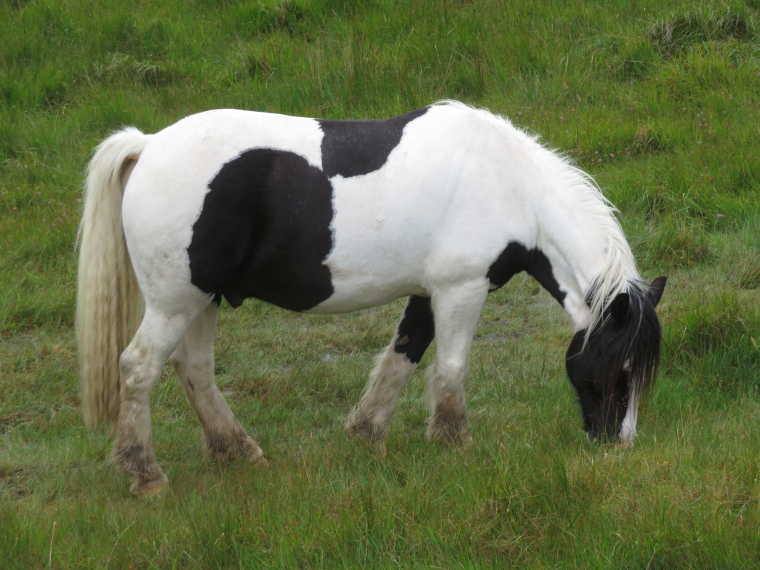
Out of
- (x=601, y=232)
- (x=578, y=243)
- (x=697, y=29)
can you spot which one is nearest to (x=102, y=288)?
(x=578, y=243)

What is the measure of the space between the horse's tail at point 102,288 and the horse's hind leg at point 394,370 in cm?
118

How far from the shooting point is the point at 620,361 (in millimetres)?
3619

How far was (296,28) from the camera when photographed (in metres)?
9.09

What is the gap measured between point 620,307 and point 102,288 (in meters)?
2.26

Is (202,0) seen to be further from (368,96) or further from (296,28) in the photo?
(368,96)

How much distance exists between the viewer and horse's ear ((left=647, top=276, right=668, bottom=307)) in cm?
371

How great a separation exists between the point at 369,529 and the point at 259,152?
1.63m

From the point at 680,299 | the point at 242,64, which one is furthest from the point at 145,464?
the point at 242,64

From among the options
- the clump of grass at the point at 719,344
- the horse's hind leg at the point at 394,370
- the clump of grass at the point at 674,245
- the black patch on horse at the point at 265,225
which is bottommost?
the clump of grass at the point at 674,245

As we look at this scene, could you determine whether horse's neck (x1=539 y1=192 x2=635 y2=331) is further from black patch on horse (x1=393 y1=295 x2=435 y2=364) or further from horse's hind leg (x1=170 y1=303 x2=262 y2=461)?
horse's hind leg (x1=170 y1=303 x2=262 y2=461)

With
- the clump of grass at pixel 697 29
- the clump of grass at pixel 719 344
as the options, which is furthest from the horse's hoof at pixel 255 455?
the clump of grass at pixel 697 29

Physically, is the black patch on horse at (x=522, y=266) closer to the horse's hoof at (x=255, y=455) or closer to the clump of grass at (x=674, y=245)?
the horse's hoof at (x=255, y=455)

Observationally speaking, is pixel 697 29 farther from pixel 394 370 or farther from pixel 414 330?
pixel 394 370

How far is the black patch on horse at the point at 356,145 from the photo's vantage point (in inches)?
144
